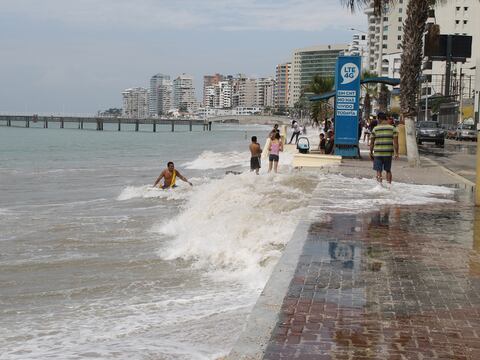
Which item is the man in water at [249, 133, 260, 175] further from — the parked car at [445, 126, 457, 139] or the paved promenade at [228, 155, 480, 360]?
the parked car at [445, 126, 457, 139]

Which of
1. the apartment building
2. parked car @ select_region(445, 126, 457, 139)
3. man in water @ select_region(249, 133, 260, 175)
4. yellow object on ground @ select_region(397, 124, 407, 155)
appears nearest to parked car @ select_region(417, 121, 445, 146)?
yellow object on ground @ select_region(397, 124, 407, 155)

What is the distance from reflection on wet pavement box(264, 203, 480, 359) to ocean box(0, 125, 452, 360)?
737 mm

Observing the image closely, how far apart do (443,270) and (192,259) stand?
13.9 ft

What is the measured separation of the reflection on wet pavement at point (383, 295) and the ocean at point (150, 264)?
2.42ft

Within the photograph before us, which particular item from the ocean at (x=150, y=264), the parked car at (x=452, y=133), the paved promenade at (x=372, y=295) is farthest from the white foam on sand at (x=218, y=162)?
the paved promenade at (x=372, y=295)

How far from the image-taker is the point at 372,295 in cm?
606

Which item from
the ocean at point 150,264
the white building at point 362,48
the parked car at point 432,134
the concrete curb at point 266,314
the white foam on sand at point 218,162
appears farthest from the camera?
the white building at point 362,48

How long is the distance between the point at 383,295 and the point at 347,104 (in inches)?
677

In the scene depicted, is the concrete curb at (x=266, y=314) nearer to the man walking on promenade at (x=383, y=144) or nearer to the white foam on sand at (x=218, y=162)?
the man walking on promenade at (x=383, y=144)

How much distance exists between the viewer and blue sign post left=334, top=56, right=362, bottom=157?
22.2m

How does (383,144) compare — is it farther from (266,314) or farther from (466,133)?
(466,133)

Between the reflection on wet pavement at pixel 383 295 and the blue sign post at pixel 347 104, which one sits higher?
the blue sign post at pixel 347 104

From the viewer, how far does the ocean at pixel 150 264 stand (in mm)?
6172

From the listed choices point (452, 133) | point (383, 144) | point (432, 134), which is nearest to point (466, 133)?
point (452, 133)
